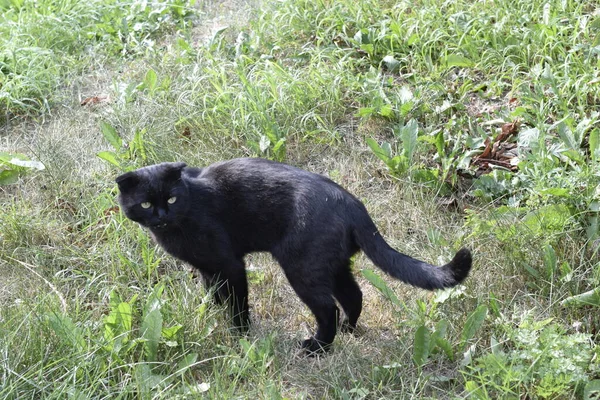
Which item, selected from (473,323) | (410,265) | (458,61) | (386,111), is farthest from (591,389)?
(458,61)

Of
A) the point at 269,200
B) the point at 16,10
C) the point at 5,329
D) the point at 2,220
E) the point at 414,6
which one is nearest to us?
the point at 5,329

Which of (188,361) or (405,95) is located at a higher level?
(405,95)

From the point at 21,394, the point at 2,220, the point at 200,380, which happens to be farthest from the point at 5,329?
the point at 2,220

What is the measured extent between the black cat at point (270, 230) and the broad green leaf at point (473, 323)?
0.57 ft

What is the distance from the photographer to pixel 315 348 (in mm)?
3555

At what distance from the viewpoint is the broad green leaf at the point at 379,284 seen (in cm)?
340

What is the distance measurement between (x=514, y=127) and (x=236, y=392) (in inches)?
92.7

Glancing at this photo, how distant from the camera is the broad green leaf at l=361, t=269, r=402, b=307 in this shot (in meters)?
3.40

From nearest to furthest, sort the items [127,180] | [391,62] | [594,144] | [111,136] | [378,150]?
[127,180]
[594,144]
[378,150]
[111,136]
[391,62]

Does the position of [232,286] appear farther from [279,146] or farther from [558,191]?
[558,191]

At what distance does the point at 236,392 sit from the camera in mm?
3117

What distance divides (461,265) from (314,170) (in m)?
1.67

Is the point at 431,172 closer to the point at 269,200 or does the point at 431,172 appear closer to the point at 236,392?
the point at 269,200

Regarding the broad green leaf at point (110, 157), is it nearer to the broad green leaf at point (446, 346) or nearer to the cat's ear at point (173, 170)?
the cat's ear at point (173, 170)
